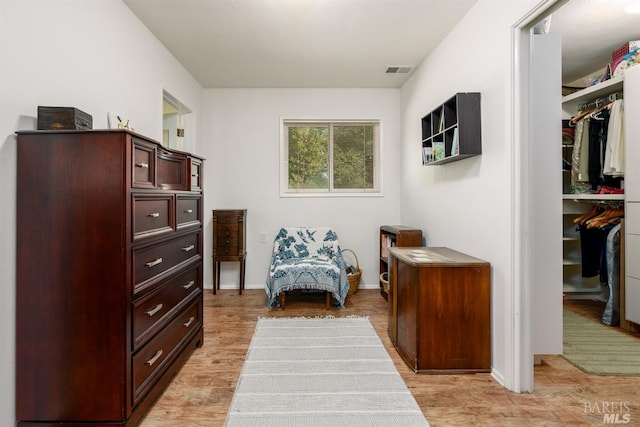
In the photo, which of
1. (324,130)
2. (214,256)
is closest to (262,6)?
(324,130)

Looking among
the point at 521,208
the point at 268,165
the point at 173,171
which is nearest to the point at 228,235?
the point at 268,165

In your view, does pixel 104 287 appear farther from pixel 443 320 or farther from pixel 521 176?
pixel 521 176

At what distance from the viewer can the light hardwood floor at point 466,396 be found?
1.70 m

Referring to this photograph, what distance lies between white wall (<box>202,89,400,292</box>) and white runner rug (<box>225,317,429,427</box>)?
62.7 inches

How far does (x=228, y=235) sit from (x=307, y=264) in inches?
44.3

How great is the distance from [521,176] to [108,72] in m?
2.77

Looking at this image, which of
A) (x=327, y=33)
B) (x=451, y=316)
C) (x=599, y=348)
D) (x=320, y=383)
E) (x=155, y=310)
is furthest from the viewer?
(x=327, y=33)

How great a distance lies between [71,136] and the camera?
4.82ft

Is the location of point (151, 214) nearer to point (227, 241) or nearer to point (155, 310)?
point (155, 310)

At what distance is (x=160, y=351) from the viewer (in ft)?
6.04

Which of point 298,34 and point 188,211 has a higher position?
point 298,34

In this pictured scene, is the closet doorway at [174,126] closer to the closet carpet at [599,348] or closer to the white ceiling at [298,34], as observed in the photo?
the white ceiling at [298,34]

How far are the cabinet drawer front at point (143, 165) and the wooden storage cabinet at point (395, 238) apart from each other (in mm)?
2118

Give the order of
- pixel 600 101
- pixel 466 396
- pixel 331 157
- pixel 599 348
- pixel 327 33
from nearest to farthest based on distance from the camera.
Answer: pixel 466 396 < pixel 599 348 < pixel 327 33 < pixel 600 101 < pixel 331 157
